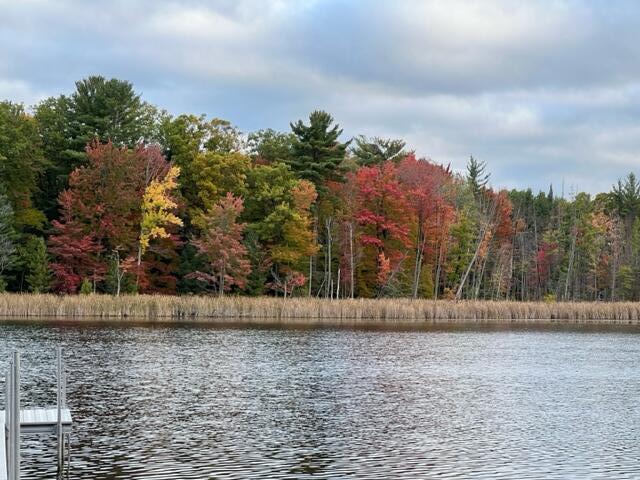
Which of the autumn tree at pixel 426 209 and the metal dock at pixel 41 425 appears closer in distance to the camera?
the metal dock at pixel 41 425

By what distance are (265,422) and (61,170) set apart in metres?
53.8

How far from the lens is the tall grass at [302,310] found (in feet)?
173

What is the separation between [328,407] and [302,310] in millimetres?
34979

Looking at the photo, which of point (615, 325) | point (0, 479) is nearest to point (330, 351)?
point (0, 479)

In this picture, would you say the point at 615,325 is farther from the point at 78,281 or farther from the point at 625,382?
the point at 78,281

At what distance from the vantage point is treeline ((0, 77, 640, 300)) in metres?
65.3

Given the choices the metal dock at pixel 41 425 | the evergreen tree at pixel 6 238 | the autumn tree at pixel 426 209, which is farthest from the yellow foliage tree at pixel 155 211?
the metal dock at pixel 41 425

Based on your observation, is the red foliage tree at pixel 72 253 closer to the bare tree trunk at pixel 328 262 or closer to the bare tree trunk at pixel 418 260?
the bare tree trunk at pixel 328 262

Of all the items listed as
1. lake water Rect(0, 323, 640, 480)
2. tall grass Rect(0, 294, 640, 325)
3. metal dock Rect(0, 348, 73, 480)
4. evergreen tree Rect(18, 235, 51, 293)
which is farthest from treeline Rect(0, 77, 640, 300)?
metal dock Rect(0, 348, 73, 480)

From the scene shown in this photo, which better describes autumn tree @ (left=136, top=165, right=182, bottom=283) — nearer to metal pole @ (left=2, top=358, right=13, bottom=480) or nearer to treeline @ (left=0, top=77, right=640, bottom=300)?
treeline @ (left=0, top=77, right=640, bottom=300)

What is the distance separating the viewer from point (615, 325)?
60969mm

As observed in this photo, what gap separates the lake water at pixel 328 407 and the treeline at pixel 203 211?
24.5 metres

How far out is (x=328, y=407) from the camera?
76.6ft

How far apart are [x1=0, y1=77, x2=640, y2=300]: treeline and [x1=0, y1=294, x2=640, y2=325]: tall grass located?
850 cm
